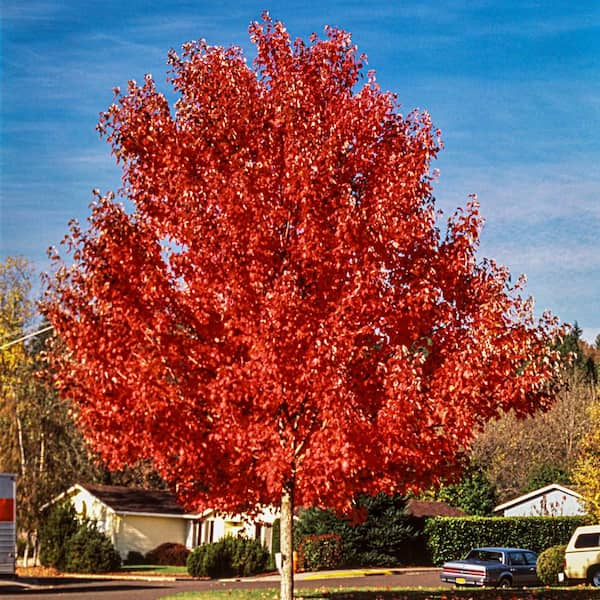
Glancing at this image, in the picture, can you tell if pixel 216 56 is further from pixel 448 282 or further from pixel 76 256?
pixel 448 282

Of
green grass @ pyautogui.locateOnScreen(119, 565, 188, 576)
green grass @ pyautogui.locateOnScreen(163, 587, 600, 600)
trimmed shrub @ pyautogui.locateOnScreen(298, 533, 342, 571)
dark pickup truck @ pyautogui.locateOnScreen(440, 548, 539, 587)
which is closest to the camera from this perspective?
green grass @ pyautogui.locateOnScreen(163, 587, 600, 600)

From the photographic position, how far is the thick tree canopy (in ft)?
52.6

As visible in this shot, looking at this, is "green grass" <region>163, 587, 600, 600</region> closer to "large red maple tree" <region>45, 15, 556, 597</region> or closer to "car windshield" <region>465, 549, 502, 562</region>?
"car windshield" <region>465, 549, 502, 562</region>

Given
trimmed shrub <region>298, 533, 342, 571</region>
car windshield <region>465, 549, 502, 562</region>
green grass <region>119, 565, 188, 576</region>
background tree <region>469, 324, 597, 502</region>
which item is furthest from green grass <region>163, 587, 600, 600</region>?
background tree <region>469, 324, 597, 502</region>

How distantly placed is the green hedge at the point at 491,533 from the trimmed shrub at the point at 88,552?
53.5 feet

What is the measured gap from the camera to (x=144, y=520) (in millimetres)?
57188

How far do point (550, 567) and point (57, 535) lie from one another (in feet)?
77.3

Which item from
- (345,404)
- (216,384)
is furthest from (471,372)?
(216,384)

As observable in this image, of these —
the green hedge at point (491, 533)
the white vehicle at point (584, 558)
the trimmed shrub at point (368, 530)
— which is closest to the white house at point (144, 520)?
the trimmed shrub at point (368, 530)

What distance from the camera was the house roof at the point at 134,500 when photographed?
56.0 m

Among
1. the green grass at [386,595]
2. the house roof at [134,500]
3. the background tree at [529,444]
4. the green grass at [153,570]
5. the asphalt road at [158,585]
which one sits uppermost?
the background tree at [529,444]

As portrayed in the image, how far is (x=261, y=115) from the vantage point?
18.1 m

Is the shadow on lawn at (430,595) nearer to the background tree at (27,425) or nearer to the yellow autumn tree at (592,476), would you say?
the yellow autumn tree at (592,476)

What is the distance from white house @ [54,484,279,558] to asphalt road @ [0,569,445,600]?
11.6 metres
